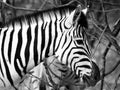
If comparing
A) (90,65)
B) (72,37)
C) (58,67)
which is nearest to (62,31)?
(72,37)

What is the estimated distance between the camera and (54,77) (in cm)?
639

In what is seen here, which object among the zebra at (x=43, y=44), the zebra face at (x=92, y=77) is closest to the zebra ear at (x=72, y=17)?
the zebra at (x=43, y=44)

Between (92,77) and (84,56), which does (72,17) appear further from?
(92,77)

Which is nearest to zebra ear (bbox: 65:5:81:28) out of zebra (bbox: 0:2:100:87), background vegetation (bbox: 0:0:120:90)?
zebra (bbox: 0:2:100:87)

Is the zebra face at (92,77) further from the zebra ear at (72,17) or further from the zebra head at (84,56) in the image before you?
the zebra ear at (72,17)

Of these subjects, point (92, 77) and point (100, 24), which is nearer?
point (92, 77)

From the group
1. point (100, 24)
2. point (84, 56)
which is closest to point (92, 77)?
point (84, 56)

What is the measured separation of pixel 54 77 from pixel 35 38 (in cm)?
208

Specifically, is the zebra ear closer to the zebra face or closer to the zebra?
Answer: the zebra

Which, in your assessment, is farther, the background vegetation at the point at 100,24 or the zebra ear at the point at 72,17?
the zebra ear at the point at 72,17

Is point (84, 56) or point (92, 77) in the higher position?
point (84, 56)

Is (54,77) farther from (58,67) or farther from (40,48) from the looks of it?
(40,48)

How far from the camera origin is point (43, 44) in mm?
4348

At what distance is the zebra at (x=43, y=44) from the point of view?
4262 millimetres
